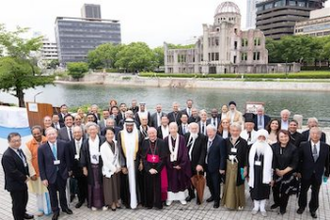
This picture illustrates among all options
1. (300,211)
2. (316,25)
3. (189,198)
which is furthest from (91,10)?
(300,211)

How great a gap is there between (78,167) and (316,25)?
9074 cm

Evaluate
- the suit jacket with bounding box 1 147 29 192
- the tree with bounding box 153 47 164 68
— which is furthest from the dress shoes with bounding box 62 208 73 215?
the tree with bounding box 153 47 164 68

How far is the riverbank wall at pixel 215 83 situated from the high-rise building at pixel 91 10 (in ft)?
328

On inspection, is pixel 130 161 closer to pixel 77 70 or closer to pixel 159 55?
pixel 77 70

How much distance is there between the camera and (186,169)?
191 inches

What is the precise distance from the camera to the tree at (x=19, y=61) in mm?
15609

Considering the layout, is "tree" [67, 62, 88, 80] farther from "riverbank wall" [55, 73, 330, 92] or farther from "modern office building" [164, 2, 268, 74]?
"modern office building" [164, 2, 268, 74]

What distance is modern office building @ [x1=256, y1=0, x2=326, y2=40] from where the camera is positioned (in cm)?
8225

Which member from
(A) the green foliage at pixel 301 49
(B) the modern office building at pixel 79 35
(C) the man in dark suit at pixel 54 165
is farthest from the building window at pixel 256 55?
(B) the modern office building at pixel 79 35

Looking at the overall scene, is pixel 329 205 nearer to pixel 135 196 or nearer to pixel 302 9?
pixel 135 196

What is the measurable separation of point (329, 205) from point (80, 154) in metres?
5.06

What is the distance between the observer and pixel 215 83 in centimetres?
4400

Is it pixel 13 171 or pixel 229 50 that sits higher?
pixel 229 50

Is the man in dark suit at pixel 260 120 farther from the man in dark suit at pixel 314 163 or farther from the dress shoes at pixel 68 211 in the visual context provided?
the dress shoes at pixel 68 211
